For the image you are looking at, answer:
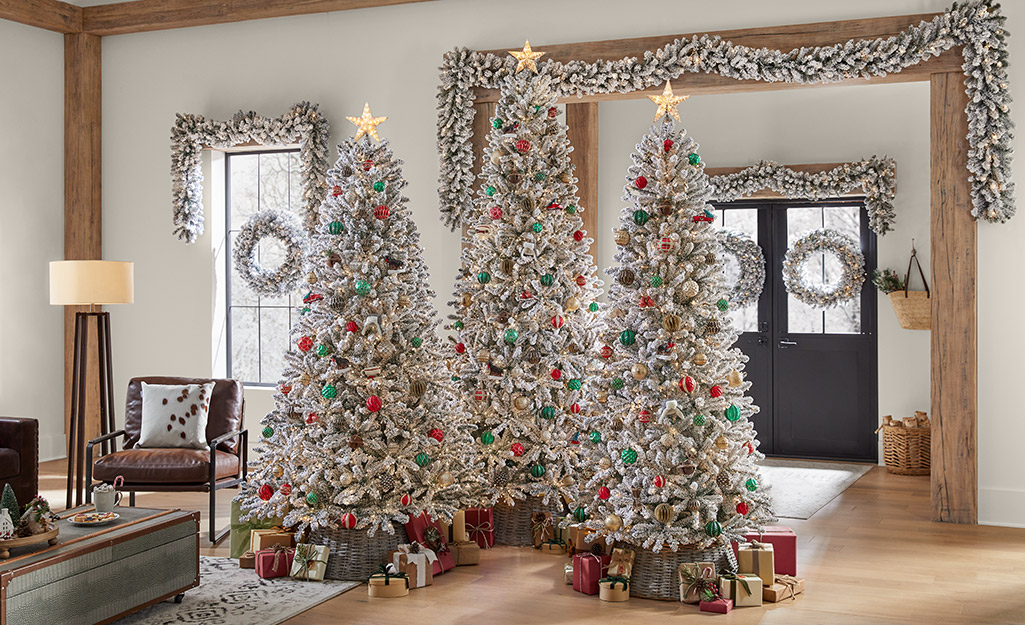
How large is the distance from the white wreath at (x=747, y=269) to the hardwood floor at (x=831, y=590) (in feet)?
9.09

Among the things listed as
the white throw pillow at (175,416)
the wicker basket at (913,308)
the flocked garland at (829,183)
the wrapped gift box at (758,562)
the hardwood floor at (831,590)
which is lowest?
the hardwood floor at (831,590)

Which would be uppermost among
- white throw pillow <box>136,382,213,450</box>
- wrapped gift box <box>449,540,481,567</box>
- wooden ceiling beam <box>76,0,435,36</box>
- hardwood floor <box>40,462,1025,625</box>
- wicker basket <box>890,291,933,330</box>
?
wooden ceiling beam <box>76,0,435,36</box>

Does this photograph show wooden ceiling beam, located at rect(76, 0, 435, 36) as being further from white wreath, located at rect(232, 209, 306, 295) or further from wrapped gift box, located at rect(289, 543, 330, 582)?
wrapped gift box, located at rect(289, 543, 330, 582)

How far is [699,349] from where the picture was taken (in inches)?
182

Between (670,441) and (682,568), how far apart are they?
56 centimetres

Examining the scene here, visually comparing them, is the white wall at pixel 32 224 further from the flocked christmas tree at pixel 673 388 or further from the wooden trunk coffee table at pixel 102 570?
the flocked christmas tree at pixel 673 388

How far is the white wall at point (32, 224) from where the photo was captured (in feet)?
25.3

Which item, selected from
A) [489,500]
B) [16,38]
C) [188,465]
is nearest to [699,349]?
[489,500]

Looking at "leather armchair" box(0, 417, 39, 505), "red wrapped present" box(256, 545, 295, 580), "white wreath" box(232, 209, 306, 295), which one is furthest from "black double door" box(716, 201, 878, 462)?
"leather armchair" box(0, 417, 39, 505)

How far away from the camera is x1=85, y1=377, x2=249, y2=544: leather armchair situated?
544cm

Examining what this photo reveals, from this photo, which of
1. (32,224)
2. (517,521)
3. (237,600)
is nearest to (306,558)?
(237,600)

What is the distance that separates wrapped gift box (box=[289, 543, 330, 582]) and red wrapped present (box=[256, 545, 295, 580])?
44 mm

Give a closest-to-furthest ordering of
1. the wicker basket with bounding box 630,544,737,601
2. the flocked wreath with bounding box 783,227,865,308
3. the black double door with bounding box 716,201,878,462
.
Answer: the wicker basket with bounding box 630,544,737,601 → the flocked wreath with bounding box 783,227,865,308 → the black double door with bounding box 716,201,878,462

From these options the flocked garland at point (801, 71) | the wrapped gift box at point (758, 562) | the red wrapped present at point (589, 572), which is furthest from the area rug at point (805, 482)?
the flocked garland at point (801, 71)
